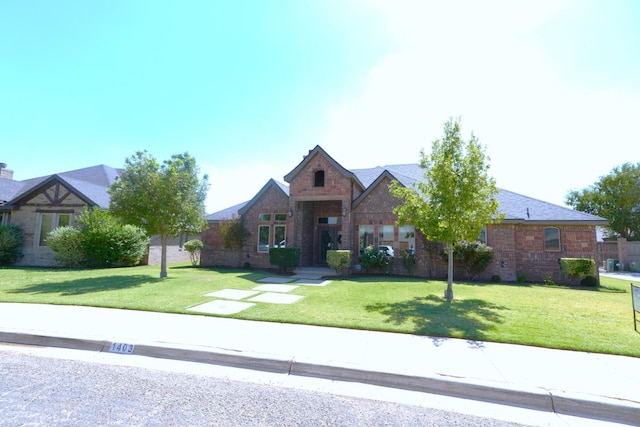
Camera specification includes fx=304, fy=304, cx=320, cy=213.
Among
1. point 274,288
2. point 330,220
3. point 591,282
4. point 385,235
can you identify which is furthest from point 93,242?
point 591,282

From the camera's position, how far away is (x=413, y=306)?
8562 mm

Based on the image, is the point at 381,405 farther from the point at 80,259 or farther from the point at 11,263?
the point at 11,263

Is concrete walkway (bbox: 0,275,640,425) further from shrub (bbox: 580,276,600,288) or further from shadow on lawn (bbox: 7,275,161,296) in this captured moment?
shrub (bbox: 580,276,600,288)

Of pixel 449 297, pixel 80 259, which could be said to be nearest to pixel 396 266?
pixel 449 297

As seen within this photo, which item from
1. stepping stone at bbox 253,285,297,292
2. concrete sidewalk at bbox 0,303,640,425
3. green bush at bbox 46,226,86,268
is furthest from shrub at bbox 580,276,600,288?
green bush at bbox 46,226,86,268

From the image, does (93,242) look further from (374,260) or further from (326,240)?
(374,260)

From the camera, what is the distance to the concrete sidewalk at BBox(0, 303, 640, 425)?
149 inches

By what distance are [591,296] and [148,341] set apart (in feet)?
46.1

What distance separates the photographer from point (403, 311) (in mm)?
7883

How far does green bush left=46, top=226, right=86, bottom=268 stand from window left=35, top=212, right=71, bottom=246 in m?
2.39

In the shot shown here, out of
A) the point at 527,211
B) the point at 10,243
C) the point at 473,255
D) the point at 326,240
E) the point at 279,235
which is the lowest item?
the point at 473,255

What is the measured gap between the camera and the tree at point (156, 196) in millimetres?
13398

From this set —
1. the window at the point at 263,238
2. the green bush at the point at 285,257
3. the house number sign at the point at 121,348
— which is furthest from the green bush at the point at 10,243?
the house number sign at the point at 121,348

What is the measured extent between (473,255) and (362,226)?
5743 mm
